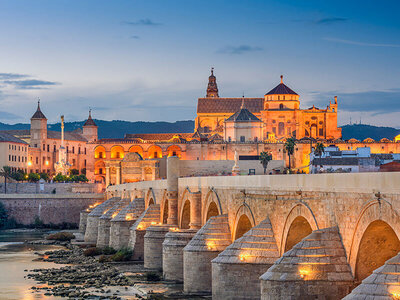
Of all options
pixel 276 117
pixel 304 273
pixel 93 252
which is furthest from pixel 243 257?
pixel 276 117

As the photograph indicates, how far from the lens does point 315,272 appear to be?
62.0 ft

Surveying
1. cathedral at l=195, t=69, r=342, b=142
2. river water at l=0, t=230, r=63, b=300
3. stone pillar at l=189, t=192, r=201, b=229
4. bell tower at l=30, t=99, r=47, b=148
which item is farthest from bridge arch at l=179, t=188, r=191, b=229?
bell tower at l=30, t=99, r=47, b=148

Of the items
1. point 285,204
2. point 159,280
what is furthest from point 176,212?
point 285,204

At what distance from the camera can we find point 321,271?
18.8m

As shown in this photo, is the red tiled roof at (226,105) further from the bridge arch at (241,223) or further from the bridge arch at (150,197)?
the bridge arch at (241,223)

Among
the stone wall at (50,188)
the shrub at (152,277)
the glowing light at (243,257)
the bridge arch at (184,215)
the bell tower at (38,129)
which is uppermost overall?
the bell tower at (38,129)

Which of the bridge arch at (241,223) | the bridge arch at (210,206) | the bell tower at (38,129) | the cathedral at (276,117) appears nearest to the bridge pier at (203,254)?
the bridge arch at (241,223)

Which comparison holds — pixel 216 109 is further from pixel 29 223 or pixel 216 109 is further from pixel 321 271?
pixel 321 271

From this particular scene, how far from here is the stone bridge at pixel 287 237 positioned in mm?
17312

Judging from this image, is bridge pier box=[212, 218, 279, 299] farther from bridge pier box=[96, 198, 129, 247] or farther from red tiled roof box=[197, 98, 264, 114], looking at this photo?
red tiled roof box=[197, 98, 264, 114]

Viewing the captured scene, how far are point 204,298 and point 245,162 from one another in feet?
183

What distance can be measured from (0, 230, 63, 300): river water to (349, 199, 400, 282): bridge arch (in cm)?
1747

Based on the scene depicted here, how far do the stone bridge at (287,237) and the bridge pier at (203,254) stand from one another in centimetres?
4

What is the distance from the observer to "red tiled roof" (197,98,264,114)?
127 metres
